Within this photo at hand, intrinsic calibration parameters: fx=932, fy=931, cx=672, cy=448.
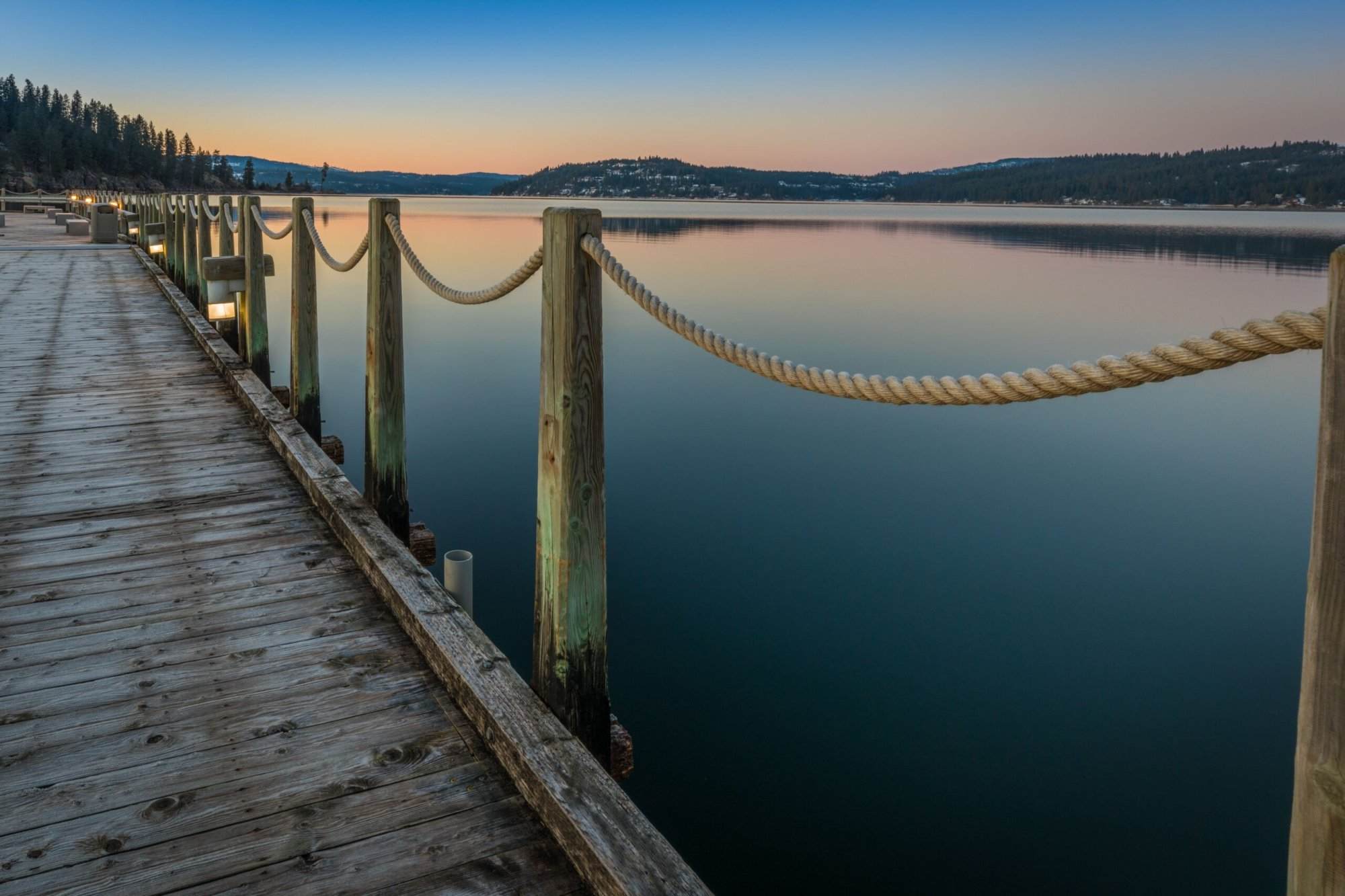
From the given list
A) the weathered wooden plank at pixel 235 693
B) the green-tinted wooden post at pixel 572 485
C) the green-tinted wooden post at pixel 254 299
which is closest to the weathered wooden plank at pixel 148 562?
the weathered wooden plank at pixel 235 693

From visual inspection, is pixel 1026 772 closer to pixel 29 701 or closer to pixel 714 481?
pixel 29 701

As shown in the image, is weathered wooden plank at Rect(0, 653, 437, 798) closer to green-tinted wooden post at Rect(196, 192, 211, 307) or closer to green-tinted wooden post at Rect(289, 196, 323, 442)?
green-tinted wooden post at Rect(289, 196, 323, 442)

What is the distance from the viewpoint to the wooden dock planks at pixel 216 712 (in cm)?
220

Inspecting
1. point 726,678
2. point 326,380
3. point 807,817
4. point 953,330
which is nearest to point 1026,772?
point 807,817

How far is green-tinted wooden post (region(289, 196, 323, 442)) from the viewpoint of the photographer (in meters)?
6.03

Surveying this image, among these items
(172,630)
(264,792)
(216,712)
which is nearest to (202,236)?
(172,630)

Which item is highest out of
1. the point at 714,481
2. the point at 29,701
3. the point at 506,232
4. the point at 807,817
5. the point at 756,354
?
the point at 506,232

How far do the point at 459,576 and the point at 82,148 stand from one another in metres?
165

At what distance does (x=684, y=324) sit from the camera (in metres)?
2.37

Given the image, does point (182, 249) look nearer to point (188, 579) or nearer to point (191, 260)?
point (191, 260)

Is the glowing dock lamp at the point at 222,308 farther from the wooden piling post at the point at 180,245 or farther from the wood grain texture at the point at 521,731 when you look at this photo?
the wooden piling post at the point at 180,245

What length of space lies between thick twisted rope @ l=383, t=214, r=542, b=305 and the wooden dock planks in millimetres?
1221

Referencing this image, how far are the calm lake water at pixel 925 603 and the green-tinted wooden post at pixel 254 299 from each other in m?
2.23

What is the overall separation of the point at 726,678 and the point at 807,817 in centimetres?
146
